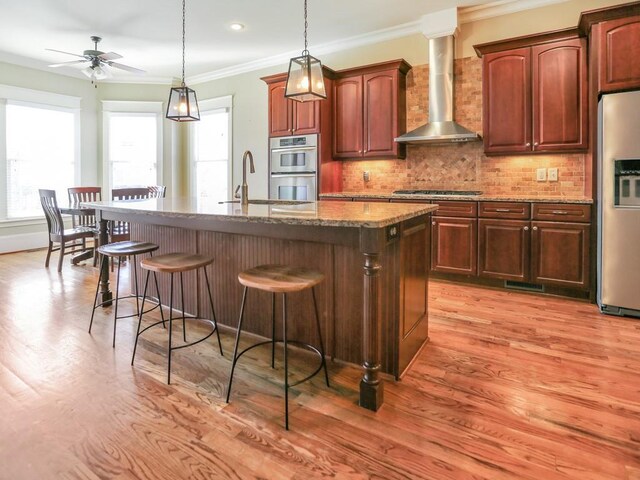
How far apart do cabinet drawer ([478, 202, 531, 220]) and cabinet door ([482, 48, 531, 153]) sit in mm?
628

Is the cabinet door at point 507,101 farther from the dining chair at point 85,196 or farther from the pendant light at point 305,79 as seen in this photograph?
the dining chair at point 85,196

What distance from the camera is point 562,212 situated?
138 inches

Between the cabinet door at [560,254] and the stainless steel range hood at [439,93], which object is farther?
the stainless steel range hood at [439,93]

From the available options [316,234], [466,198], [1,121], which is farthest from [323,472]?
[1,121]

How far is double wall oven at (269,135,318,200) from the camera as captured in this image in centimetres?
493

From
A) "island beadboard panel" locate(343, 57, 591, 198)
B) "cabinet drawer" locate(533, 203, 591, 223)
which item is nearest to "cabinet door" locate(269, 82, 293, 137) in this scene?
"island beadboard panel" locate(343, 57, 591, 198)

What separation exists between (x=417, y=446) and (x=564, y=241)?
2780 mm

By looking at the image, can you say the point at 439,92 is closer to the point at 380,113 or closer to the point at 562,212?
the point at 380,113

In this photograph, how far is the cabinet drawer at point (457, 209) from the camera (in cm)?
391

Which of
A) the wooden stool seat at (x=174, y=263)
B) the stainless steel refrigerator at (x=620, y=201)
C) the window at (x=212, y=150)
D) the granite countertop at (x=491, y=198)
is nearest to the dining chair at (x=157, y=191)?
the window at (x=212, y=150)

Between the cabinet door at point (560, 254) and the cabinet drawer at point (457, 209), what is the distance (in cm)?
54

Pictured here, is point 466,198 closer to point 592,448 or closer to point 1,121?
point 592,448

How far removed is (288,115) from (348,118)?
0.81 meters

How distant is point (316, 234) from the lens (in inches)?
72.9
